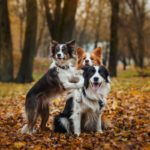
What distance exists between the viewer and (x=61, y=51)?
432 inches

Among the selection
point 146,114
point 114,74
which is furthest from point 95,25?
point 146,114

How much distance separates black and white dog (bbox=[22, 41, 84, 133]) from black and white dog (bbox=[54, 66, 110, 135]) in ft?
1.72

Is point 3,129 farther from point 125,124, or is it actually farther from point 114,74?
point 114,74

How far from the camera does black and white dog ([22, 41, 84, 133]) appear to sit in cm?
1052

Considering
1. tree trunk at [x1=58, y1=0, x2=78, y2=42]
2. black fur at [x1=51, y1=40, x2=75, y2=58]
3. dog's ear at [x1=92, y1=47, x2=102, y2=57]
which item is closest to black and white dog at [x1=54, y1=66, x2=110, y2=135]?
black fur at [x1=51, y1=40, x2=75, y2=58]

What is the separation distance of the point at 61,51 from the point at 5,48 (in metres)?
18.0

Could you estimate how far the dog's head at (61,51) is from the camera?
1089 cm

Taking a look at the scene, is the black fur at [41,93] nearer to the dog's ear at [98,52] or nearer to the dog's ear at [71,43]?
the dog's ear at [71,43]

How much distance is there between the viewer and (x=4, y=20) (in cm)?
2845

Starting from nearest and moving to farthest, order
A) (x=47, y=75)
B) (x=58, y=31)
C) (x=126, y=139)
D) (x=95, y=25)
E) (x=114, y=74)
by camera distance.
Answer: (x=126, y=139) < (x=47, y=75) < (x=58, y=31) < (x=114, y=74) < (x=95, y=25)

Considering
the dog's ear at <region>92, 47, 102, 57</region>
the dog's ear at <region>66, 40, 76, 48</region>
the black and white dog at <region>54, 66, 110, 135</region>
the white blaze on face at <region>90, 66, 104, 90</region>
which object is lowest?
the black and white dog at <region>54, 66, 110, 135</region>

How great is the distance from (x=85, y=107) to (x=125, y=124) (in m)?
1.40

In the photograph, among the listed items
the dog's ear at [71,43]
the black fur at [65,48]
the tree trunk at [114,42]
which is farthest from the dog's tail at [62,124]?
the tree trunk at [114,42]

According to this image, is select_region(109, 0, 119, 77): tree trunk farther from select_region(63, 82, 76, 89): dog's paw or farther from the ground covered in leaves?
select_region(63, 82, 76, 89): dog's paw
